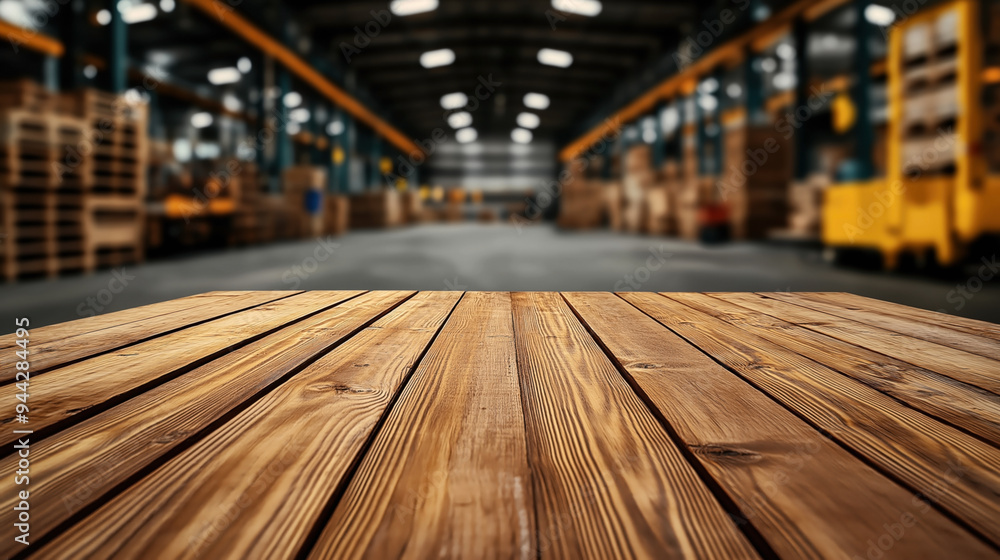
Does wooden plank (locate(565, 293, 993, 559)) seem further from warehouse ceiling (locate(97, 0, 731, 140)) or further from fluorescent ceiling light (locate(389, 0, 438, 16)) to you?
fluorescent ceiling light (locate(389, 0, 438, 16))

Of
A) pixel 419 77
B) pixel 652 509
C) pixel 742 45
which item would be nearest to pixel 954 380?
pixel 652 509

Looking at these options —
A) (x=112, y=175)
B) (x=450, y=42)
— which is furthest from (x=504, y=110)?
(x=112, y=175)

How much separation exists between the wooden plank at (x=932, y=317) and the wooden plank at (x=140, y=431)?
5.74 feet

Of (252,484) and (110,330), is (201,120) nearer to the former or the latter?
(110,330)

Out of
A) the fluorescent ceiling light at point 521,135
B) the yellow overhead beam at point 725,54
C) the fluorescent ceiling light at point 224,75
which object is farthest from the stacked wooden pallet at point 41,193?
the fluorescent ceiling light at point 521,135

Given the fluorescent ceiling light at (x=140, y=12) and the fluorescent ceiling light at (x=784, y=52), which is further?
the fluorescent ceiling light at (x=784, y=52)

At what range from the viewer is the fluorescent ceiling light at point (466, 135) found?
26.7 m

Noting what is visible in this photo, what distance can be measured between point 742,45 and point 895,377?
10.9 m

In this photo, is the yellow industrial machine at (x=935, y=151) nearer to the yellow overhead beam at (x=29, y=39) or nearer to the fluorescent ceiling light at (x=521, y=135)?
the yellow overhead beam at (x=29, y=39)

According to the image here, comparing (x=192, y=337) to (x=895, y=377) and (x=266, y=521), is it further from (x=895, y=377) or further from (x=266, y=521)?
(x=895, y=377)

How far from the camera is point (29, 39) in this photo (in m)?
8.38

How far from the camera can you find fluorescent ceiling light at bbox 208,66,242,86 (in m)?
14.7

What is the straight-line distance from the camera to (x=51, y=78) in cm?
969

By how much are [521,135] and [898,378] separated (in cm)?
2767
